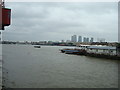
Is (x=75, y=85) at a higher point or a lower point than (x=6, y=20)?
lower

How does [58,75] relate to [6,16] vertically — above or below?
below

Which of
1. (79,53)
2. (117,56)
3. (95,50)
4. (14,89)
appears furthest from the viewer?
(79,53)

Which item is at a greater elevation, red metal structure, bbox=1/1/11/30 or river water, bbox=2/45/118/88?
red metal structure, bbox=1/1/11/30

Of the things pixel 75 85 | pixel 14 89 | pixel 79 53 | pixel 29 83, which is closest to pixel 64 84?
pixel 75 85

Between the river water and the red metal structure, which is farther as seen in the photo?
the river water

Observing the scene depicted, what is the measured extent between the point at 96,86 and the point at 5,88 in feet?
21.6

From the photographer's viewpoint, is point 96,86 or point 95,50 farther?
point 95,50

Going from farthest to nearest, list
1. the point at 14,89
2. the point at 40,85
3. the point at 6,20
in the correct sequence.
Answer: the point at 40,85
the point at 14,89
the point at 6,20

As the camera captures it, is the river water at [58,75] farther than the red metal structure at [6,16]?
Yes

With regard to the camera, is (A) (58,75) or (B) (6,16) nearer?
(B) (6,16)

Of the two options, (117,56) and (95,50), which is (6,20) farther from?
(95,50)

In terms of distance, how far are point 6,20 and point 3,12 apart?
26 cm

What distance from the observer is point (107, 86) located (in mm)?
12031

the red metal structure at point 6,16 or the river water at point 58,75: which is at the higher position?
the red metal structure at point 6,16
